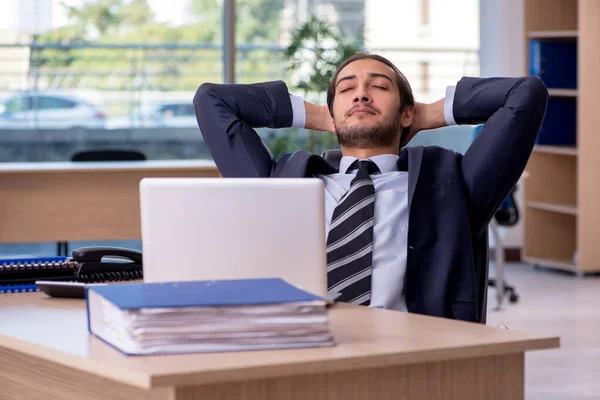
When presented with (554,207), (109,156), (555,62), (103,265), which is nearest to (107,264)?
(103,265)

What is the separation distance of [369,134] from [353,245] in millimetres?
355

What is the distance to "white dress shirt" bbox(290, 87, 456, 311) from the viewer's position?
7.28ft

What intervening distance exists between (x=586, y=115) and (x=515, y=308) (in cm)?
159

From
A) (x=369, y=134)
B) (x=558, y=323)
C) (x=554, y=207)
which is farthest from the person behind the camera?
(x=554, y=207)

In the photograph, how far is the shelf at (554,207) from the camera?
6.88 metres

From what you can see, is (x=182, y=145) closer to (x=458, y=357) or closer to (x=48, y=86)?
(x=48, y=86)

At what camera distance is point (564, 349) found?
4.69 metres

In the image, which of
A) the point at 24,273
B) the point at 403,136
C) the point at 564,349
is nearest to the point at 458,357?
the point at 24,273

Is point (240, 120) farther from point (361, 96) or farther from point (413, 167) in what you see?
point (413, 167)

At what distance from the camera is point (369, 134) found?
251 cm

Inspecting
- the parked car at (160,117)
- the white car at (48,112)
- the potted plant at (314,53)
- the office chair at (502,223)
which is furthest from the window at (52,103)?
the office chair at (502,223)

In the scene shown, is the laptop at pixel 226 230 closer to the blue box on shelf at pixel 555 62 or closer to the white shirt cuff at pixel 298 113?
the white shirt cuff at pixel 298 113

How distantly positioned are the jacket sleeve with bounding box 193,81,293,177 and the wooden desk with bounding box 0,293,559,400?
2.64ft

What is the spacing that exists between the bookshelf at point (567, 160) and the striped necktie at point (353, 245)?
4.51 metres
